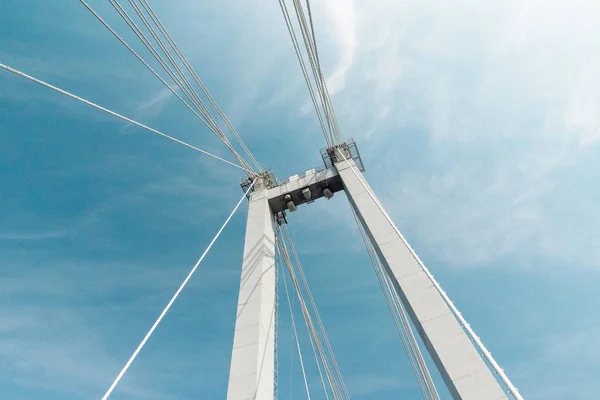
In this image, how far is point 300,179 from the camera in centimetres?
1270

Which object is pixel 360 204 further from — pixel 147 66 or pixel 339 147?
pixel 147 66

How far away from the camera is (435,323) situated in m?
6.77

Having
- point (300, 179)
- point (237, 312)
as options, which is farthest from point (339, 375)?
point (300, 179)

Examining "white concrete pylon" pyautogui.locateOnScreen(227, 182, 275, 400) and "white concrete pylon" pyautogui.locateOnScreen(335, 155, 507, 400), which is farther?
"white concrete pylon" pyautogui.locateOnScreen(227, 182, 275, 400)

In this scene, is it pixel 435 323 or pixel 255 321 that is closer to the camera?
pixel 435 323

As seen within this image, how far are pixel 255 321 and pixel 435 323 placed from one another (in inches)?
158

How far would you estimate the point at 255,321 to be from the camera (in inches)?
325

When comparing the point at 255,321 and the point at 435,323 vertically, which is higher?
the point at 255,321

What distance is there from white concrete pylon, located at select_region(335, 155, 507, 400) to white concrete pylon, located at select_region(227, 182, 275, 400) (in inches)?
121

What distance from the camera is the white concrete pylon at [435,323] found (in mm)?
5859

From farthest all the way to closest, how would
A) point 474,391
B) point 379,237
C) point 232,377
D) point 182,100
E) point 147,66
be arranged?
1. point 182,100
2. point 379,237
3. point 147,66
4. point 232,377
5. point 474,391

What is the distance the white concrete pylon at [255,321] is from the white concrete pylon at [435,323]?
10.1 ft

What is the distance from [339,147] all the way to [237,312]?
683 cm

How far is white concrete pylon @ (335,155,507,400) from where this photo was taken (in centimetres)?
586
